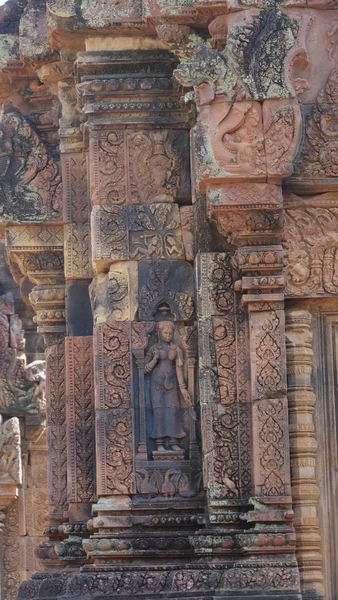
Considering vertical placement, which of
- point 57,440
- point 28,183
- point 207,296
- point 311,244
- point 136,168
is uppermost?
point 28,183

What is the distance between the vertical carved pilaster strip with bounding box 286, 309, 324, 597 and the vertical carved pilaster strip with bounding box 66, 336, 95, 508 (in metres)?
2.32

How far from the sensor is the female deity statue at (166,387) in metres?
19.4

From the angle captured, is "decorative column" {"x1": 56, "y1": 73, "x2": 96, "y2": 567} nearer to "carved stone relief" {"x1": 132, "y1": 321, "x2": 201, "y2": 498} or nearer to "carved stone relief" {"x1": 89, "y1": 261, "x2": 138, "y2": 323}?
"carved stone relief" {"x1": 89, "y1": 261, "x2": 138, "y2": 323}

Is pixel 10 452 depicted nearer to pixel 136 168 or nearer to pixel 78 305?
pixel 78 305

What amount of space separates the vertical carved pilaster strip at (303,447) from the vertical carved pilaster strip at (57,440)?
12.0 ft

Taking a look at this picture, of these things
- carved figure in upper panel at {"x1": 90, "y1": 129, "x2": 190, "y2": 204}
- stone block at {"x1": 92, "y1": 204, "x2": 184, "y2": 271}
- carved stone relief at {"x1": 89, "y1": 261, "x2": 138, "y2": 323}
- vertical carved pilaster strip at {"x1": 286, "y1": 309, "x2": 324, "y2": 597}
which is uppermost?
carved figure in upper panel at {"x1": 90, "y1": 129, "x2": 190, "y2": 204}

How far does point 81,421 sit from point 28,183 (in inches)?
91.1

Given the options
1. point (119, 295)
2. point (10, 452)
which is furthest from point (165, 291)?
point (10, 452)

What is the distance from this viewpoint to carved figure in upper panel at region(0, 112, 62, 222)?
21.6 meters

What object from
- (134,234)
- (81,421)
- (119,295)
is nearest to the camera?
(119,295)

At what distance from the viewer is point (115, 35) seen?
19.8 metres

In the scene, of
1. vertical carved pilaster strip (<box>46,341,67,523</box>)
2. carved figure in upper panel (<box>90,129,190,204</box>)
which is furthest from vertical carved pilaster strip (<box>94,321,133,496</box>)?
vertical carved pilaster strip (<box>46,341,67,523</box>)

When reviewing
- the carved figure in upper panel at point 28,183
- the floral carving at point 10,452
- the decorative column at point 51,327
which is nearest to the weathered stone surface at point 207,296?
the carved figure in upper panel at point 28,183

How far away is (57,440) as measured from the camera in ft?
72.7
